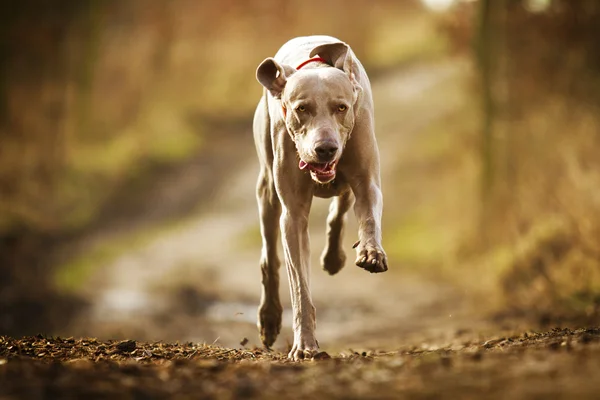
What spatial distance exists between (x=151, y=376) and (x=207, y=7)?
25.4 metres

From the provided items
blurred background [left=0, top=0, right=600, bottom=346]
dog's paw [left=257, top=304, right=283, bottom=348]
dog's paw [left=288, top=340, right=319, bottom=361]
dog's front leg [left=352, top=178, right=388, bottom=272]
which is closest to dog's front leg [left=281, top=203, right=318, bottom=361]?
dog's paw [left=288, top=340, right=319, bottom=361]

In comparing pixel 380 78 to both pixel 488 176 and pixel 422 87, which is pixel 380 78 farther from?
pixel 488 176

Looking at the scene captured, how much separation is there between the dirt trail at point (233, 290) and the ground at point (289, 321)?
4 centimetres

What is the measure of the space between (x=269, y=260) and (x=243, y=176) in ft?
48.3

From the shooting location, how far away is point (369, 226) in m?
6.30

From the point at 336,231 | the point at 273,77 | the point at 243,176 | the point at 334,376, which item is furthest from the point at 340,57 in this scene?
the point at 243,176

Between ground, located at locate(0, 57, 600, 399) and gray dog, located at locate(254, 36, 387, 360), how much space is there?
683 mm

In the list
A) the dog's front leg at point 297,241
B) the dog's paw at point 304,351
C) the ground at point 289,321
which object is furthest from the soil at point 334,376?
the dog's front leg at point 297,241

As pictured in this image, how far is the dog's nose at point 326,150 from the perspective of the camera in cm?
591

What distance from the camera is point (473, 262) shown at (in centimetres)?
1647

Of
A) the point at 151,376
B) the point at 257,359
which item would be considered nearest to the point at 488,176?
the point at 257,359

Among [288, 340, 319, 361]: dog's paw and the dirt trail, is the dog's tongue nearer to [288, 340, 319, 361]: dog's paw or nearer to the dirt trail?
[288, 340, 319, 361]: dog's paw

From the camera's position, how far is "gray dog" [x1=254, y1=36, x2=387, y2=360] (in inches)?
241

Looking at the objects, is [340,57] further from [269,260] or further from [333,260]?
[333,260]
